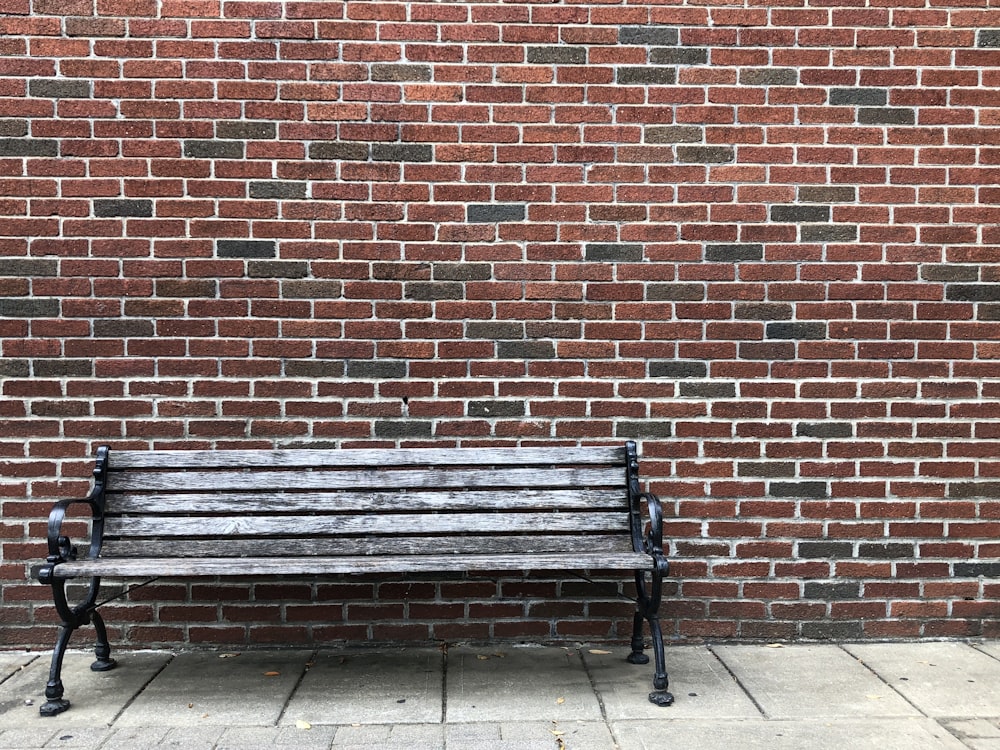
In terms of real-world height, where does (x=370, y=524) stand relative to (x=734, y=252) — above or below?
below

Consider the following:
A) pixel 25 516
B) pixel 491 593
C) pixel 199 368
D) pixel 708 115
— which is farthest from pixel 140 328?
pixel 708 115

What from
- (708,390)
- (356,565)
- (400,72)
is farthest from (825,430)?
(400,72)

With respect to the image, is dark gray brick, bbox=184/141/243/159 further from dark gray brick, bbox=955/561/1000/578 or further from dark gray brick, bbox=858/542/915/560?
dark gray brick, bbox=955/561/1000/578

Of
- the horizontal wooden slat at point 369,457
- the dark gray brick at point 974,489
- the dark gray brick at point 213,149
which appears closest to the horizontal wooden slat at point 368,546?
the horizontal wooden slat at point 369,457

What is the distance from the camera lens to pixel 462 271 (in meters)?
3.69

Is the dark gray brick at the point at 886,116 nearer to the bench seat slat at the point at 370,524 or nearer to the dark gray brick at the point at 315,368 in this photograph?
the bench seat slat at the point at 370,524

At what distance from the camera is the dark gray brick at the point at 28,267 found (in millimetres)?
3613

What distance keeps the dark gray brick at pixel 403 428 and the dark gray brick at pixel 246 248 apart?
0.94 metres

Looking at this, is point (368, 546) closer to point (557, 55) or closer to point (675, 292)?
point (675, 292)

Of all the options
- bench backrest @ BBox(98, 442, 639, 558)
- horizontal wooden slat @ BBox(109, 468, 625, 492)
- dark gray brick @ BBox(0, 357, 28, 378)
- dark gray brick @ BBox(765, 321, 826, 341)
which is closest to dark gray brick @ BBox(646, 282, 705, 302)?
dark gray brick @ BBox(765, 321, 826, 341)

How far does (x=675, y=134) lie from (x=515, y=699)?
8.51 ft

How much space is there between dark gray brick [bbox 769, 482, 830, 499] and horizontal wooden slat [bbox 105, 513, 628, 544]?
0.81 m

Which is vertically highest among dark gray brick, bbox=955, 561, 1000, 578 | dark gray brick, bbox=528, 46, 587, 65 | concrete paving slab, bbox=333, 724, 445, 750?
dark gray brick, bbox=528, 46, 587, 65

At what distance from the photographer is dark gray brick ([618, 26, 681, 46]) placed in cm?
367
